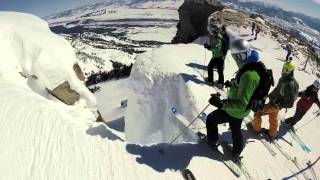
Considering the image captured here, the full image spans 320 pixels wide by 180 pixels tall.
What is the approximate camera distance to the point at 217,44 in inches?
537

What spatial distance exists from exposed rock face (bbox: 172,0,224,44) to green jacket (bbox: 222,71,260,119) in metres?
33.0

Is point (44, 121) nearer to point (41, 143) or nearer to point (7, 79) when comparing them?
point (41, 143)

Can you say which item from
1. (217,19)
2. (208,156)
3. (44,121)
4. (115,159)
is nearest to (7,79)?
(44,121)

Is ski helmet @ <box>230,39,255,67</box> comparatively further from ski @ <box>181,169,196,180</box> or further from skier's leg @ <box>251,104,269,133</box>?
skier's leg @ <box>251,104,269,133</box>

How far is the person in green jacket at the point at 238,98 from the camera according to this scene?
24.8 feet

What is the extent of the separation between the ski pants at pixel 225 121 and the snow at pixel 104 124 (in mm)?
500

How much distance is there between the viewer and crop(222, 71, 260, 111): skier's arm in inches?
295

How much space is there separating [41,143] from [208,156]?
3.63m

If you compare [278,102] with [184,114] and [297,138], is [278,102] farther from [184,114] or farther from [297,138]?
[184,114]

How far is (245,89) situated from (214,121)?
4.42 ft

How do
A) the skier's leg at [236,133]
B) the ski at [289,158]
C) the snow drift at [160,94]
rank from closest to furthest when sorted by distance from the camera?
the skier's leg at [236,133] < the ski at [289,158] < the snow drift at [160,94]

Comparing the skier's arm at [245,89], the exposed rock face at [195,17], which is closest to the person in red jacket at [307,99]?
the skier's arm at [245,89]

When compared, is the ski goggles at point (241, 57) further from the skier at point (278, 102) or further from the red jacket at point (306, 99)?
the red jacket at point (306, 99)

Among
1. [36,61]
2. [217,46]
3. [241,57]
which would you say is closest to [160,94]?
[217,46]
